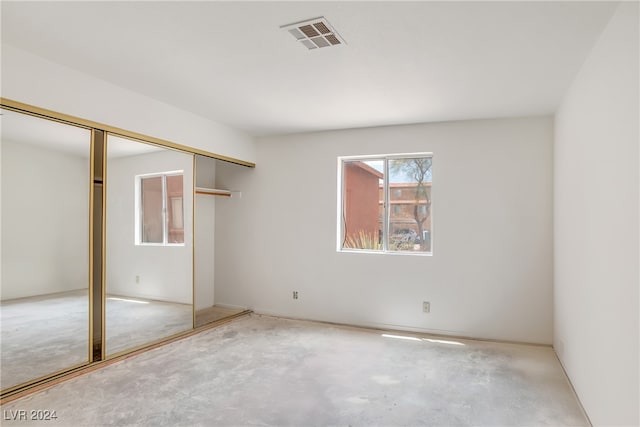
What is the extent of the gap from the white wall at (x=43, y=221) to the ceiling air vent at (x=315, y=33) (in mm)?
2090

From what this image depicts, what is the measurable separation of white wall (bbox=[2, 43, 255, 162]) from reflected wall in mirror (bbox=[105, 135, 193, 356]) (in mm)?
197

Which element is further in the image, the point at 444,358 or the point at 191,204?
the point at 191,204

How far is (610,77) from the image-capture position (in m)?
2.06

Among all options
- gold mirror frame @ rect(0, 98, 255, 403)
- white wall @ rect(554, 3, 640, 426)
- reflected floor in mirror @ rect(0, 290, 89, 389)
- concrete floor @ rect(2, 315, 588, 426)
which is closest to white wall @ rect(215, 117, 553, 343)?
concrete floor @ rect(2, 315, 588, 426)

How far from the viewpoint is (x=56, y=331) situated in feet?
9.94

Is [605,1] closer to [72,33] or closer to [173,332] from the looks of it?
[72,33]

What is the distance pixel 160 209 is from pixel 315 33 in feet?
8.18

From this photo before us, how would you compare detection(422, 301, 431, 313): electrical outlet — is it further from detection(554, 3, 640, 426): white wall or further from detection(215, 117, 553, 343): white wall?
detection(554, 3, 640, 426): white wall

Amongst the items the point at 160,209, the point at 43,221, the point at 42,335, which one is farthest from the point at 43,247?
the point at 160,209

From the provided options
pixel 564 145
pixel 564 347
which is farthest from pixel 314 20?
pixel 564 347

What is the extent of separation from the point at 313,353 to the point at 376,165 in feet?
7.77

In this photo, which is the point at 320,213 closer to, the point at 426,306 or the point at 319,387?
the point at 426,306

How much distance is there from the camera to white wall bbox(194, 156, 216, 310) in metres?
4.77

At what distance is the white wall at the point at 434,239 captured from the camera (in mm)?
3988
